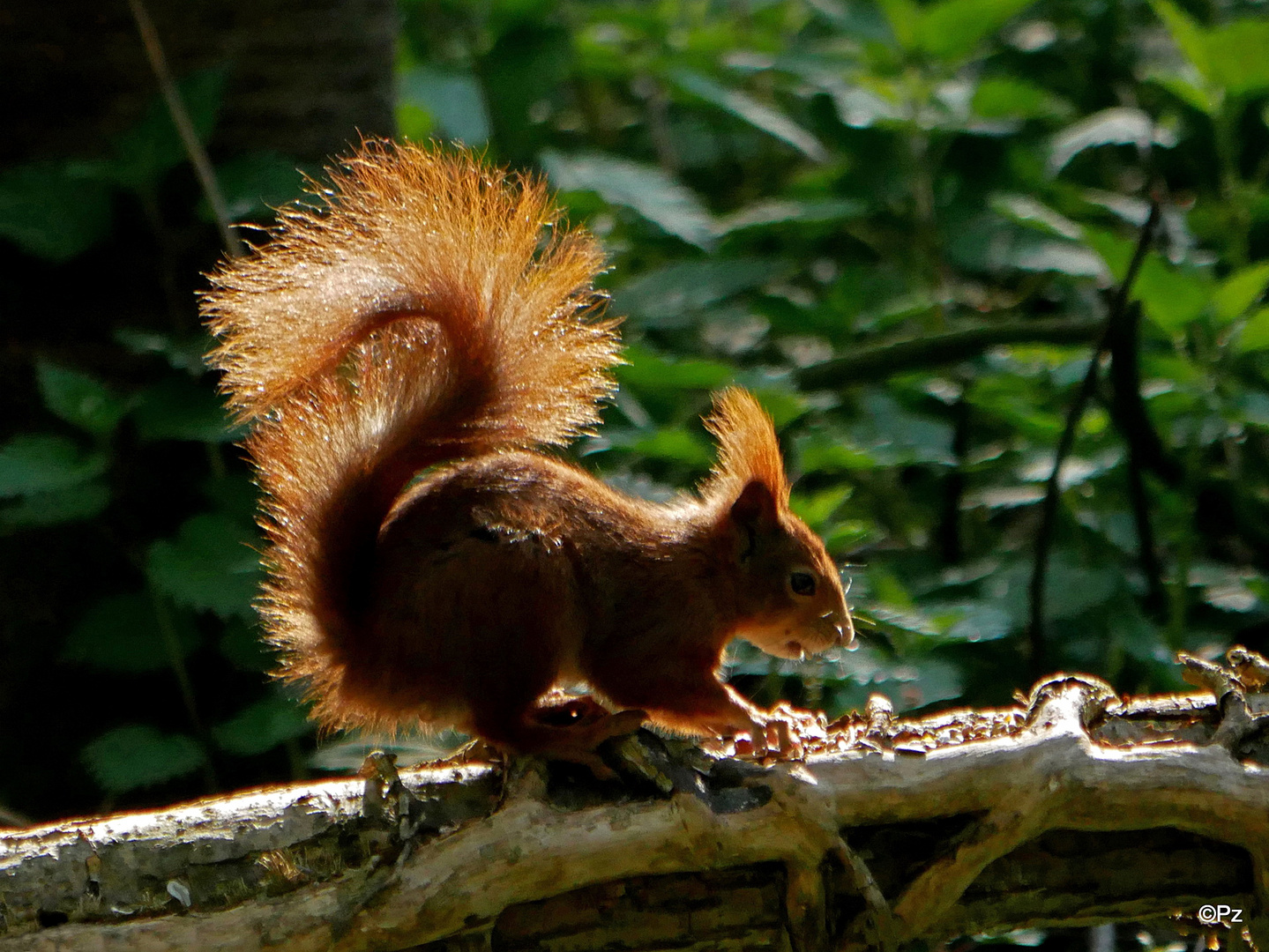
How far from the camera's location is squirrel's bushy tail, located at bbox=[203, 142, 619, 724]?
1.41 m

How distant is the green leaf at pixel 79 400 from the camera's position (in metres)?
2.06

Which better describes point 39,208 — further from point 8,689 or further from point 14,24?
point 8,689

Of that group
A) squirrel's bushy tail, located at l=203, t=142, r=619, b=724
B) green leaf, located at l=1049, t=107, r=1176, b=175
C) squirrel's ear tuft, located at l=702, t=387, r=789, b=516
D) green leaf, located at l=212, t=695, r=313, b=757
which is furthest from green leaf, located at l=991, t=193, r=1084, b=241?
green leaf, located at l=212, t=695, r=313, b=757

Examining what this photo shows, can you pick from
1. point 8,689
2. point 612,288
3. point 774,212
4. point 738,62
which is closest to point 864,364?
point 774,212

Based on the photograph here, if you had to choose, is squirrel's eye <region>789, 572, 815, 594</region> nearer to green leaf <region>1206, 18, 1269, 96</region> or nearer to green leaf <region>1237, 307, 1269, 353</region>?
green leaf <region>1237, 307, 1269, 353</region>

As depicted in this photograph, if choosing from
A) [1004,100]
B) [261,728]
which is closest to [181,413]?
[261,728]

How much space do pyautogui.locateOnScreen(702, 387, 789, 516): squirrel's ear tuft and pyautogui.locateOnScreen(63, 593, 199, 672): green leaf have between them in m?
0.97

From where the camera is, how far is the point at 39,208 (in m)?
2.25

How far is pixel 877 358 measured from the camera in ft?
8.43

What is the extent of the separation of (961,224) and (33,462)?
6.19 feet

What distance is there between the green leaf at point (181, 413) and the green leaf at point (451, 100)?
746 mm

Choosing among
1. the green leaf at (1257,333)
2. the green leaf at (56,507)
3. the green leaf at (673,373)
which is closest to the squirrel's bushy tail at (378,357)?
the green leaf at (673,373)

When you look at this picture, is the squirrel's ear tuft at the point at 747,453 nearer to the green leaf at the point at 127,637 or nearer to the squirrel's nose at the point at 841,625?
the squirrel's nose at the point at 841,625

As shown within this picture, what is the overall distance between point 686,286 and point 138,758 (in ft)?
4.02
